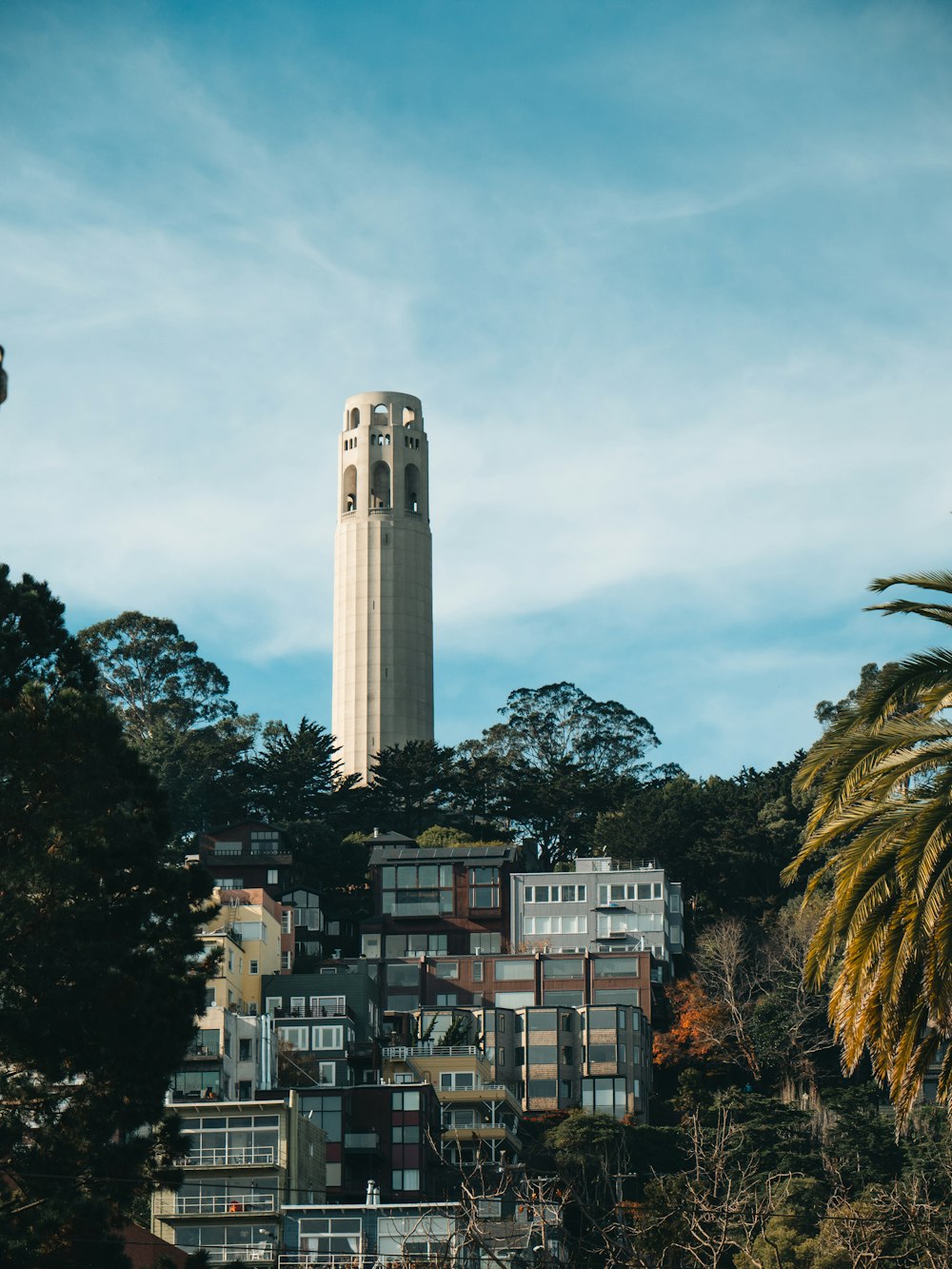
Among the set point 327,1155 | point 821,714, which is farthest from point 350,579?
point 327,1155

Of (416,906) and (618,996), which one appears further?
(416,906)

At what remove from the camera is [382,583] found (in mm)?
136250

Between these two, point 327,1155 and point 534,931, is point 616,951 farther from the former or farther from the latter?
point 327,1155

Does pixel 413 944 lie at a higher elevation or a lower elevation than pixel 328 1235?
higher

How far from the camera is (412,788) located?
118938mm

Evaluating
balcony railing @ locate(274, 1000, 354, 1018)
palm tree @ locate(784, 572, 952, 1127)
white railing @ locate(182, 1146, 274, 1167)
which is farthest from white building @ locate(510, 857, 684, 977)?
palm tree @ locate(784, 572, 952, 1127)

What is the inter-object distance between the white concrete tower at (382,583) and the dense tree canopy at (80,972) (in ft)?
316

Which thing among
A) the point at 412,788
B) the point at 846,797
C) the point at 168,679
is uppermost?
the point at 168,679

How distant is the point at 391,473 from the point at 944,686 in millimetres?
118893

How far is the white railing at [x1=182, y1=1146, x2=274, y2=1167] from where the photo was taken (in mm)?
58500

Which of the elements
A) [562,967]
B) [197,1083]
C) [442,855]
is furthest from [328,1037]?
[442,855]

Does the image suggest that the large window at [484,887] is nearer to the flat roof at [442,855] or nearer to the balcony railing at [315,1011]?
the flat roof at [442,855]

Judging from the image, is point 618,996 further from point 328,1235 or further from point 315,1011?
point 328,1235

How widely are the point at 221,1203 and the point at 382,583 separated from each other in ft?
269
